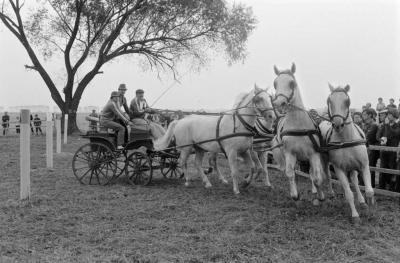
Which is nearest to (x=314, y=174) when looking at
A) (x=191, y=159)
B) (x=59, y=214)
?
(x=59, y=214)

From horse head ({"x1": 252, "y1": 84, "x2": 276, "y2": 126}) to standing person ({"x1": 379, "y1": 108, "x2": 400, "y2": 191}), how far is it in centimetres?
233

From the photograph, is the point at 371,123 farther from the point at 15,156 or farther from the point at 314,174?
the point at 15,156

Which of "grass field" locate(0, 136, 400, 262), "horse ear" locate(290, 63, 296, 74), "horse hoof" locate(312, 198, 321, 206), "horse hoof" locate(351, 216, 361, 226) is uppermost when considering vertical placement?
"horse ear" locate(290, 63, 296, 74)

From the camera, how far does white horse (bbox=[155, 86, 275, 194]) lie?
863 cm

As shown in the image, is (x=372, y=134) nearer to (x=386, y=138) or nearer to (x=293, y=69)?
(x=386, y=138)

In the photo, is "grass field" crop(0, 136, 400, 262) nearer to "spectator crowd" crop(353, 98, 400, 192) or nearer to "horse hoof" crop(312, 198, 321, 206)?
"horse hoof" crop(312, 198, 321, 206)

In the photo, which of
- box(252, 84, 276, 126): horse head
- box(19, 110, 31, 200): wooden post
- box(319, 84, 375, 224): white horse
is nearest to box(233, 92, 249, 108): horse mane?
box(252, 84, 276, 126): horse head

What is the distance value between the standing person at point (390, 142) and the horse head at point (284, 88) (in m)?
2.96

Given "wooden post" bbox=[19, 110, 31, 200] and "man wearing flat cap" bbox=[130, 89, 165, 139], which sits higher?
"man wearing flat cap" bbox=[130, 89, 165, 139]

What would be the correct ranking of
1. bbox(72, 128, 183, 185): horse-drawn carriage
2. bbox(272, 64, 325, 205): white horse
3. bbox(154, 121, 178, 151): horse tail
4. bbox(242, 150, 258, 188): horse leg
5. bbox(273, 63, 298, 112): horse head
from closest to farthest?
bbox(273, 63, 298, 112): horse head → bbox(272, 64, 325, 205): white horse → bbox(242, 150, 258, 188): horse leg → bbox(72, 128, 183, 185): horse-drawn carriage → bbox(154, 121, 178, 151): horse tail

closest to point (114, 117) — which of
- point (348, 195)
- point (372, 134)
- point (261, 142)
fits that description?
point (261, 142)

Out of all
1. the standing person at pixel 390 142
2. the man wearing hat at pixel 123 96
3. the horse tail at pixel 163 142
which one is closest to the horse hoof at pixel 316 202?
the standing person at pixel 390 142

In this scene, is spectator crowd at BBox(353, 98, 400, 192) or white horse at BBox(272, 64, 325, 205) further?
spectator crowd at BBox(353, 98, 400, 192)

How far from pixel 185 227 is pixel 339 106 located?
2.77m
